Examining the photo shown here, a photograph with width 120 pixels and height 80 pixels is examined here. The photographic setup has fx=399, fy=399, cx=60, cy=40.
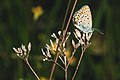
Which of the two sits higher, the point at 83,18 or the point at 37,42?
the point at 83,18

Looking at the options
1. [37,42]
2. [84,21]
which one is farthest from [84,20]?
[37,42]

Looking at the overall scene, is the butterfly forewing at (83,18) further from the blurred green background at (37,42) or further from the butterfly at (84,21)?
the blurred green background at (37,42)

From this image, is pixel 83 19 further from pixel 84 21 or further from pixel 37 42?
pixel 37 42

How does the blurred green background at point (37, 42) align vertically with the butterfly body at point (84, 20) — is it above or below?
below

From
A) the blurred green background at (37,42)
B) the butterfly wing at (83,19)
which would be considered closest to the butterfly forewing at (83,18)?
the butterfly wing at (83,19)

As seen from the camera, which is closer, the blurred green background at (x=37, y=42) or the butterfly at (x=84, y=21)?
the butterfly at (x=84, y=21)

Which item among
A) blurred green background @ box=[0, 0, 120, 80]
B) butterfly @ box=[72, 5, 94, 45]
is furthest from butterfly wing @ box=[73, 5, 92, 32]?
blurred green background @ box=[0, 0, 120, 80]
